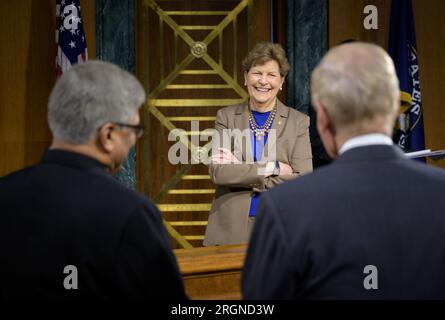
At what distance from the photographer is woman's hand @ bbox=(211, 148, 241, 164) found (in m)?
4.03

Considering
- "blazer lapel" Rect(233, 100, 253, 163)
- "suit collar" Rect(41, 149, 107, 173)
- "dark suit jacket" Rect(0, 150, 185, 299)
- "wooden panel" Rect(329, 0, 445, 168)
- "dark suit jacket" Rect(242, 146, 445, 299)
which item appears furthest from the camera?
"wooden panel" Rect(329, 0, 445, 168)

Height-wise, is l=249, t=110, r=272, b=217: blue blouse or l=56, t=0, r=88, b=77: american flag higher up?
l=56, t=0, r=88, b=77: american flag

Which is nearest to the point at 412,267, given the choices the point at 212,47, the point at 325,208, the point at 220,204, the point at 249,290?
the point at 325,208

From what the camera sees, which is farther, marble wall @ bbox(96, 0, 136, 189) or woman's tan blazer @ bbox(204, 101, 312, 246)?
marble wall @ bbox(96, 0, 136, 189)

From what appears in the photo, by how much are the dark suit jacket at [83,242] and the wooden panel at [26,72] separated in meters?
4.21

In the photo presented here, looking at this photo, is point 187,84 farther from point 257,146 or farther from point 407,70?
point 257,146

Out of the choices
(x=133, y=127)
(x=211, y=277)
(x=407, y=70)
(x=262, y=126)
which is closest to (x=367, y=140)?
(x=133, y=127)

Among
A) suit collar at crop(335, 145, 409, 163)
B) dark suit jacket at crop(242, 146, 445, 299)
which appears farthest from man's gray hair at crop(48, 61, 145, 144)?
suit collar at crop(335, 145, 409, 163)

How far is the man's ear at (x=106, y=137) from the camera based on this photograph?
1823 millimetres

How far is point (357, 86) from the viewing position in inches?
63.1

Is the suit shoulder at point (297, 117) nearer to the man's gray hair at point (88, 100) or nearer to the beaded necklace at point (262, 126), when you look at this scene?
the beaded necklace at point (262, 126)

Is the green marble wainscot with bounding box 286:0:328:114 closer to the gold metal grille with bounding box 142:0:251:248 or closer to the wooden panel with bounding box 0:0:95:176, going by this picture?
the gold metal grille with bounding box 142:0:251:248

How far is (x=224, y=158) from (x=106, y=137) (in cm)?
223

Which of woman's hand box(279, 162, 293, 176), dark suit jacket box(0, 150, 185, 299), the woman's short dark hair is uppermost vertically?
the woman's short dark hair
